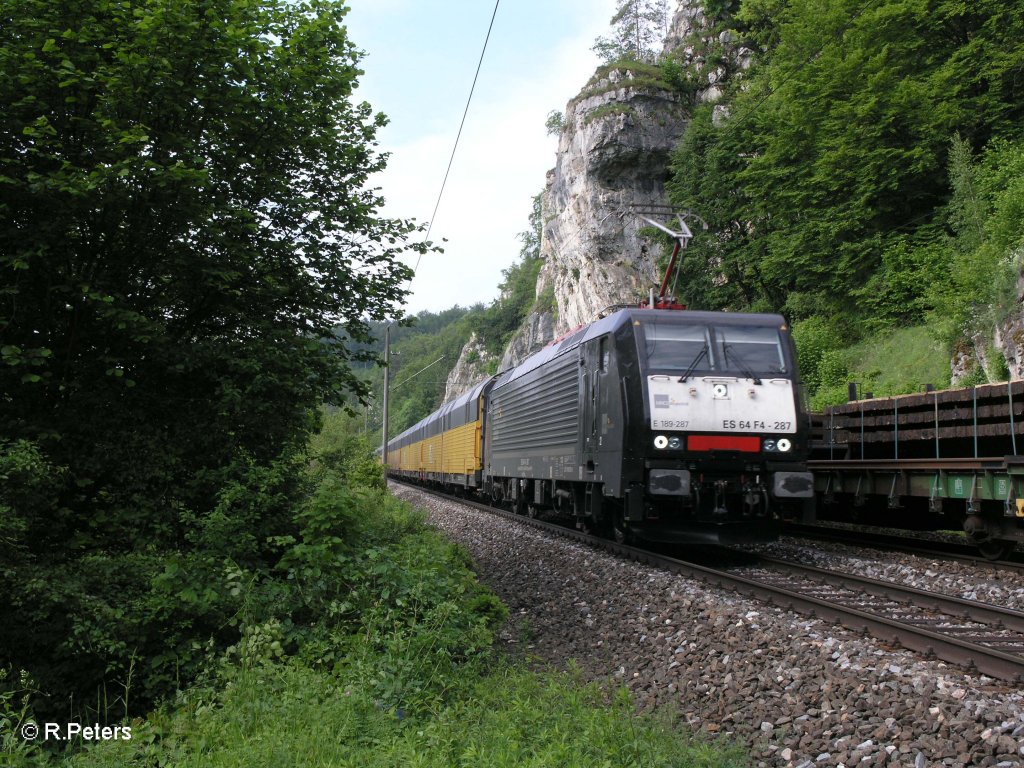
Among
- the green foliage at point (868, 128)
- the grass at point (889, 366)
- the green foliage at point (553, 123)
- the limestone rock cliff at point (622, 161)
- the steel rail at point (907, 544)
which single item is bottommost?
the steel rail at point (907, 544)

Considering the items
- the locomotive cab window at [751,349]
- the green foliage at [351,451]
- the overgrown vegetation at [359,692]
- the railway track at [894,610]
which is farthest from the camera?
the green foliage at [351,451]

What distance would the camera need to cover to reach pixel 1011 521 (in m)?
9.62

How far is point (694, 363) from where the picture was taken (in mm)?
9703

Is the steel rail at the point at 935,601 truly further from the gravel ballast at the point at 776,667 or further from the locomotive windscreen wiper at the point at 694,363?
the locomotive windscreen wiper at the point at 694,363

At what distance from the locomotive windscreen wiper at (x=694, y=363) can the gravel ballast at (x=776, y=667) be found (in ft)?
7.64

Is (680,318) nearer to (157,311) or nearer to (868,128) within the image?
(157,311)

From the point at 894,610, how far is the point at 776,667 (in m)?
2.22

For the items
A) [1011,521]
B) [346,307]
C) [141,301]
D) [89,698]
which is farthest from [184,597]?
[1011,521]

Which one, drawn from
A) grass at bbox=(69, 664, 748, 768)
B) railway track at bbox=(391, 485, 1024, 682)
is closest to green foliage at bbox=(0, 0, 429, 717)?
grass at bbox=(69, 664, 748, 768)

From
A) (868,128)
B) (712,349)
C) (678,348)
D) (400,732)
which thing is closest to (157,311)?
(400,732)

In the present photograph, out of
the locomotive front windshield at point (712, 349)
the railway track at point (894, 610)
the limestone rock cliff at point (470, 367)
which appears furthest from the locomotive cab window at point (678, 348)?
the limestone rock cliff at point (470, 367)

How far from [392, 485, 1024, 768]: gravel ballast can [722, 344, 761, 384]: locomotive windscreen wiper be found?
98.4 inches

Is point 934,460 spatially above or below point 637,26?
below

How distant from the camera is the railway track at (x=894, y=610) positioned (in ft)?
16.8
